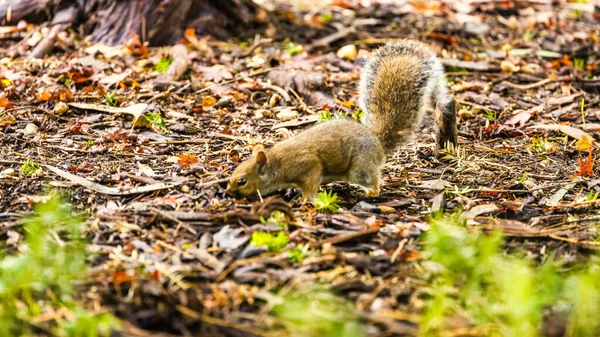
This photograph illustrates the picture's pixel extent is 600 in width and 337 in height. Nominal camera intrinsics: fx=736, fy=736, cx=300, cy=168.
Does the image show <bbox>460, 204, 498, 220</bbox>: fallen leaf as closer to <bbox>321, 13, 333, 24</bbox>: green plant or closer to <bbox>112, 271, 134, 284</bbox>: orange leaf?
<bbox>112, 271, 134, 284</bbox>: orange leaf

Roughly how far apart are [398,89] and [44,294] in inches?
102

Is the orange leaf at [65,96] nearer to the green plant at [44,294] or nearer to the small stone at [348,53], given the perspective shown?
the small stone at [348,53]

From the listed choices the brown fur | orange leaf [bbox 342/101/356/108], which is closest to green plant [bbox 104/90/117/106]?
orange leaf [bbox 342/101/356/108]

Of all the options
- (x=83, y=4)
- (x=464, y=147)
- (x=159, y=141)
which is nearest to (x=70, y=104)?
(x=159, y=141)

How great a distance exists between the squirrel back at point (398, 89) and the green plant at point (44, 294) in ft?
7.28

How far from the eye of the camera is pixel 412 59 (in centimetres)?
471

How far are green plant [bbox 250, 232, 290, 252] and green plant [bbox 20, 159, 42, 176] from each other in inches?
66.1

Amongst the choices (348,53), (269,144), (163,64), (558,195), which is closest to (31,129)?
(163,64)

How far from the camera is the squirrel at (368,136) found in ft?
13.3

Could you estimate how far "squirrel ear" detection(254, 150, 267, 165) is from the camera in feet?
12.8

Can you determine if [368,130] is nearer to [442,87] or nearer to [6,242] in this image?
[442,87]

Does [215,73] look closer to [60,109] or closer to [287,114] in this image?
[287,114]

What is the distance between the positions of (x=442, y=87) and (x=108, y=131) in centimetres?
234

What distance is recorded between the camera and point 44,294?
2787 mm
